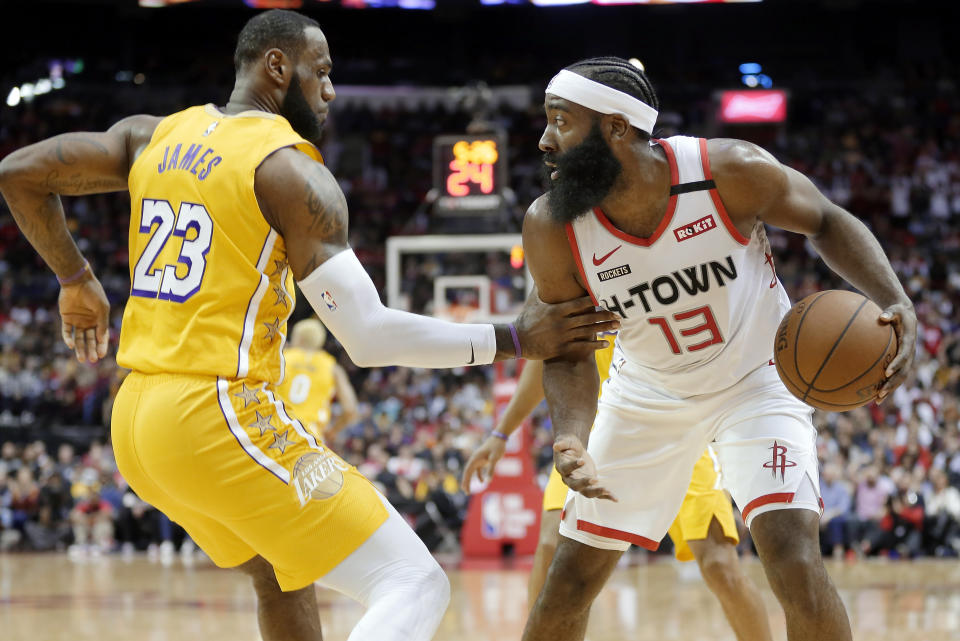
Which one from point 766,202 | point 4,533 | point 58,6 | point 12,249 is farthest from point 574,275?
point 58,6

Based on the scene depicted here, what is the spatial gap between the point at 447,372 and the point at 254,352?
44.6 ft

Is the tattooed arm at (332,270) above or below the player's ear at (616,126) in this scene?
below

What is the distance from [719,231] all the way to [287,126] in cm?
147

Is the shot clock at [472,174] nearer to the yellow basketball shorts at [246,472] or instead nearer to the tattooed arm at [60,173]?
the tattooed arm at [60,173]

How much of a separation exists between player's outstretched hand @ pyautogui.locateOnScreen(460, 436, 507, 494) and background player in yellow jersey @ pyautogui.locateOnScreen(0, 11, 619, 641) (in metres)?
1.63

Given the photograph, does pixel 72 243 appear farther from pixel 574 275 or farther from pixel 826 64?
pixel 826 64

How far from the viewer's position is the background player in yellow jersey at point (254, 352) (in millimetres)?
2863

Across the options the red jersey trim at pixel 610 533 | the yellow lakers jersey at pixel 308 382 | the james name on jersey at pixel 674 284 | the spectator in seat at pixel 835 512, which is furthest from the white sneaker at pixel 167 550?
the james name on jersey at pixel 674 284

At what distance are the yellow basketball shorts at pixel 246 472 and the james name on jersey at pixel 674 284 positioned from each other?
3.96 feet

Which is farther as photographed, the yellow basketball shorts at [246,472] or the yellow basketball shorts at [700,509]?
the yellow basketball shorts at [700,509]

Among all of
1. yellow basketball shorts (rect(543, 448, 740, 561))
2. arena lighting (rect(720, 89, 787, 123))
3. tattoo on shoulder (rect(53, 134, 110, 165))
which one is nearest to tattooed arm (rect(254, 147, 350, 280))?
tattoo on shoulder (rect(53, 134, 110, 165))

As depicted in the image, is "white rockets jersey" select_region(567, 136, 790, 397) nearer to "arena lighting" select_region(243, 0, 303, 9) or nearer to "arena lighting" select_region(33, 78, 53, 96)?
"arena lighting" select_region(243, 0, 303, 9)

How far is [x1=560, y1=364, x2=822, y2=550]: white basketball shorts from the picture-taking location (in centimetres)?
366

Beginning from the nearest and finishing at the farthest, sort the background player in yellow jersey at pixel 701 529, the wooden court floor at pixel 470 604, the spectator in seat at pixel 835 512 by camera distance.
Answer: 1. the background player in yellow jersey at pixel 701 529
2. the wooden court floor at pixel 470 604
3. the spectator in seat at pixel 835 512
